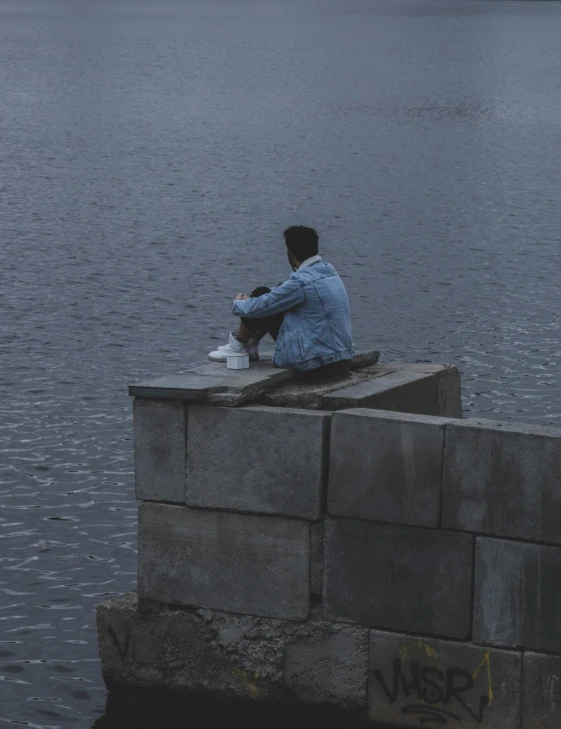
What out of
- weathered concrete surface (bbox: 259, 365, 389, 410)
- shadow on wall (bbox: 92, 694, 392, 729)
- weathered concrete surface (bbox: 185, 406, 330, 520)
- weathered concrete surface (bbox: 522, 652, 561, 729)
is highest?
weathered concrete surface (bbox: 259, 365, 389, 410)

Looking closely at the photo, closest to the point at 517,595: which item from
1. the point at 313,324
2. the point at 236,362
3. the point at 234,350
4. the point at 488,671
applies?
the point at 488,671

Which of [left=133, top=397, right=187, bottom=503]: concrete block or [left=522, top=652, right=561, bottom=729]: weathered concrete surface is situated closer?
[left=522, top=652, right=561, bottom=729]: weathered concrete surface

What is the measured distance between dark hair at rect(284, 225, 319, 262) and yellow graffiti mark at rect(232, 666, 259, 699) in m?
3.37

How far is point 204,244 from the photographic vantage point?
3594cm

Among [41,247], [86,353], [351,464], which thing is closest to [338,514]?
[351,464]

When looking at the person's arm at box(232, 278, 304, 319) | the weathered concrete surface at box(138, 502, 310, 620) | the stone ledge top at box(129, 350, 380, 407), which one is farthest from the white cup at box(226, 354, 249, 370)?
the weathered concrete surface at box(138, 502, 310, 620)

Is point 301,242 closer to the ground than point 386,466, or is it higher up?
higher up

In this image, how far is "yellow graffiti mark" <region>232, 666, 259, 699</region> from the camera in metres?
10.7

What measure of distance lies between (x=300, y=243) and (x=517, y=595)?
3.52 meters

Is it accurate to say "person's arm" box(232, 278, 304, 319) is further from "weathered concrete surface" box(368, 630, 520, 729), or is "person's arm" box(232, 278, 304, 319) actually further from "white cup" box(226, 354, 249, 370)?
"weathered concrete surface" box(368, 630, 520, 729)

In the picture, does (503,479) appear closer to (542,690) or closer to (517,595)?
(517,595)

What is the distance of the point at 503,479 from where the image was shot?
942 cm

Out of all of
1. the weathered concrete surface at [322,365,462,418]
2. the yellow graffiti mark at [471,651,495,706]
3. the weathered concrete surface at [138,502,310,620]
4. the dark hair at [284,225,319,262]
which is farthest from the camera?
the dark hair at [284,225,319,262]

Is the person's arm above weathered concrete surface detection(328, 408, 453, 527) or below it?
above
